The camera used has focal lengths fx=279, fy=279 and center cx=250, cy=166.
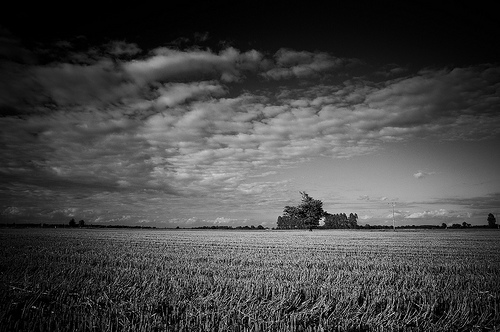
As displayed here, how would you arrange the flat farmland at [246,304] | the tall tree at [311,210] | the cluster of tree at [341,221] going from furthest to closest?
the cluster of tree at [341,221]
the tall tree at [311,210]
the flat farmland at [246,304]

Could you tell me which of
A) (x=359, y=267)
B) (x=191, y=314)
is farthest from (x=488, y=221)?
(x=191, y=314)

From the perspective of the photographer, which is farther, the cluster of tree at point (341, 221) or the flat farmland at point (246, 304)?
the cluster of tree at point (341, 221)

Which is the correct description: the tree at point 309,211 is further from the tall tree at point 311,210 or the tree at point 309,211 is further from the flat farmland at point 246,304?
the flat farmland at point 246,304

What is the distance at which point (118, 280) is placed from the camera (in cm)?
909

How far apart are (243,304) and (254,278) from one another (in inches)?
134

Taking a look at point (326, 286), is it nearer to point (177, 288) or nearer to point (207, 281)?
point (207, 281)

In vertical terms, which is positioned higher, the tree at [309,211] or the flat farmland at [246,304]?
the tree at [309,211]

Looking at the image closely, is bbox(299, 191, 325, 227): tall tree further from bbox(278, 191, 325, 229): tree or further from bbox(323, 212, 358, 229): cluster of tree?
bbox(323, 212, 358, 229): cluster of tree

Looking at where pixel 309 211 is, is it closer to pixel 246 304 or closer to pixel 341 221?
pixel 246 304

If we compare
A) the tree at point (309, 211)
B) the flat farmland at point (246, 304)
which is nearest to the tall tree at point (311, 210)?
the tree at point (309, 211)

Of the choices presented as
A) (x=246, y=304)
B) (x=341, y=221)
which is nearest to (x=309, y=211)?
(x=246, y=304)

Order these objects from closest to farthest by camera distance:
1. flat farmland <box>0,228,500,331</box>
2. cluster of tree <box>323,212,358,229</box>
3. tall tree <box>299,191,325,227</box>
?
1. flat farmland <box>0,228,500,331</box>
2. tall tree <box>299,191,325,227</box>
3. cluster of tree <box>323,212,358,229</box>

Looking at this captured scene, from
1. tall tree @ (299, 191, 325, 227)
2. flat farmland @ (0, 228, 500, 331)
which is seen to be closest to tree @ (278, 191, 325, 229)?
tall tree @ (299, 191, 325, 227)

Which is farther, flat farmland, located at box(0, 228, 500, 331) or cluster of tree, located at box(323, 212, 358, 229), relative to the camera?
cluster of tree, located at box(323, 212, 358, 229)
